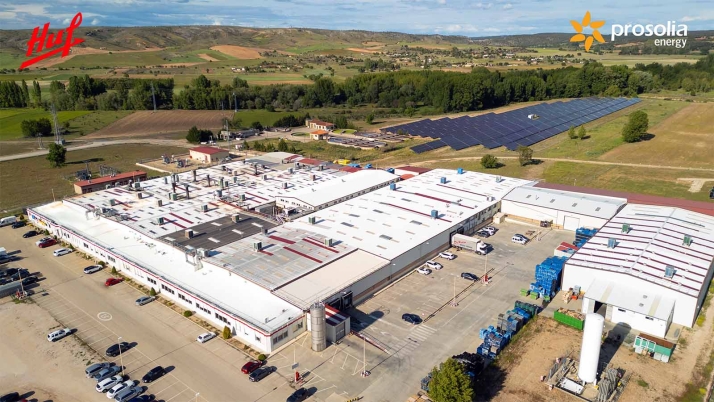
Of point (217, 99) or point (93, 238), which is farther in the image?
point (217, 99)

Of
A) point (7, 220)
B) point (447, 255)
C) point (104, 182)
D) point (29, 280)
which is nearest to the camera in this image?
point (29, 280)

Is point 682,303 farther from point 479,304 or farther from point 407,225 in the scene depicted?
point 407,225

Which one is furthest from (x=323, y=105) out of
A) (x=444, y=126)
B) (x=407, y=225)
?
(x=407, y=225)

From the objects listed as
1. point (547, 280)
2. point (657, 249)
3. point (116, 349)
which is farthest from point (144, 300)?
point (657, 249)

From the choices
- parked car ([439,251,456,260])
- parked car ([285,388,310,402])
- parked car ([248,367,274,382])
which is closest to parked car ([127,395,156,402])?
parked car ([248,367,274,382])

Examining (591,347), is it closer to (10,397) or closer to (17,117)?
(10,397)
